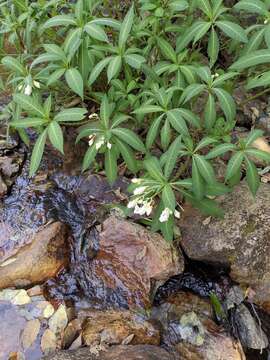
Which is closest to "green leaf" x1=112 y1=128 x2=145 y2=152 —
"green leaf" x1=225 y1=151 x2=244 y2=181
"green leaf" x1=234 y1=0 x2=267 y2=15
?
"green leaf" x1=225 y1=151 x2=244 y2=181

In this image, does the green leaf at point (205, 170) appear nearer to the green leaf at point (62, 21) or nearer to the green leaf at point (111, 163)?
the green leaf at point (111, 163)

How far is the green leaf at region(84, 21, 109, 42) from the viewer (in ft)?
7.57

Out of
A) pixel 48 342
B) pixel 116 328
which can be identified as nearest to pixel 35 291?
pixel 48 342

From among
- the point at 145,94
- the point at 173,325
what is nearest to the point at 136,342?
the point at 173,325

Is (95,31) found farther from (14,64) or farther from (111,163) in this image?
(111,163)

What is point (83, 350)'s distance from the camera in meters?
2.54

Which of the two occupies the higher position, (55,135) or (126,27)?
(126,27)

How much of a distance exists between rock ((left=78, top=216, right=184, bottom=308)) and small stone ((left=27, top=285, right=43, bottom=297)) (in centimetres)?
28

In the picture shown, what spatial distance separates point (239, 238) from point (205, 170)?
740mm

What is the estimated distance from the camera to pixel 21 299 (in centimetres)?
288

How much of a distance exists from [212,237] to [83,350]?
3.55 ft

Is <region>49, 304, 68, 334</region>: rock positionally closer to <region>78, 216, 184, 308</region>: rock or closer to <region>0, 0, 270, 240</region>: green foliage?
<region>78, 216, 184, 308</region>: rock

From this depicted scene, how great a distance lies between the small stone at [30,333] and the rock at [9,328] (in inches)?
1.2

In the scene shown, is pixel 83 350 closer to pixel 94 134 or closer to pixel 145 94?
pixel 94 134
